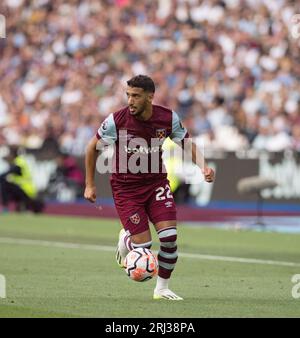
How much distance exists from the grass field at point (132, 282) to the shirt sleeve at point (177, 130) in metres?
1.63

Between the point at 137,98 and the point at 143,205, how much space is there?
110 cm

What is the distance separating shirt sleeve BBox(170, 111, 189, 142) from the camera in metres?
11.4

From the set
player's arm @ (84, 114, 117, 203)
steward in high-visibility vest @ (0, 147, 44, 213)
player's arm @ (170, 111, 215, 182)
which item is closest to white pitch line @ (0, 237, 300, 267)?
player's arm @ (170, 111, 215, 182)

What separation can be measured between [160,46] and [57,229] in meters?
9.56

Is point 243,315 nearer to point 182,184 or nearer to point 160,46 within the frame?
point 182,184

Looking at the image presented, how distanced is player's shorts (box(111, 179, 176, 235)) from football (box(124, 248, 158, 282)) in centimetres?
33

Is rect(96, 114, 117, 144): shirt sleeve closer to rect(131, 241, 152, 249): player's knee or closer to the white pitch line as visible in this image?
rect(131, 241, 152, 249): player's knee

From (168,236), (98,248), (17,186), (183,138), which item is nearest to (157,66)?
(17,186)

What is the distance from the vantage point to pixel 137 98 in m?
11.0

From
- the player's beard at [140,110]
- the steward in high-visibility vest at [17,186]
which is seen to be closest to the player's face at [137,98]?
Answer: the player's beard at [140,110]

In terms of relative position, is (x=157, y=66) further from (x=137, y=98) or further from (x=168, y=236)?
(x=168, y=236)

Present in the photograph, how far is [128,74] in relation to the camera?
29859 mm
